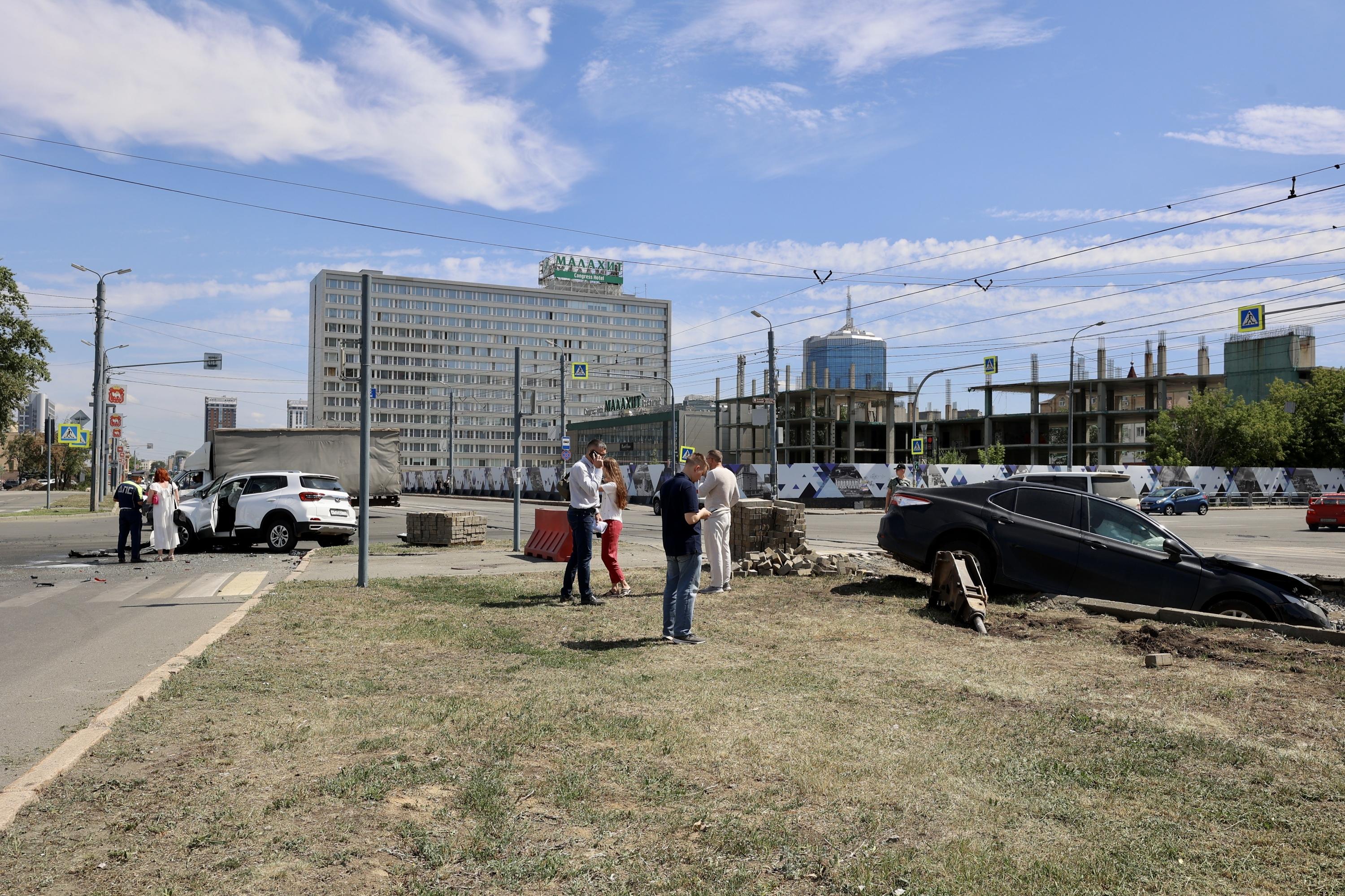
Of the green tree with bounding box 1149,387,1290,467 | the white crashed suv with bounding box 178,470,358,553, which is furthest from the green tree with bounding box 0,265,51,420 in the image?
the green tree with bounding box 1149,387,1290,467

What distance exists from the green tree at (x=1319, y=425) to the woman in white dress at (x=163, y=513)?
80573mm

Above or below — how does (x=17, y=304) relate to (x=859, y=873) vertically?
above

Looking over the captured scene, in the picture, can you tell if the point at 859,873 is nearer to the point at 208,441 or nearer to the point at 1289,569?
the point at 1289,569

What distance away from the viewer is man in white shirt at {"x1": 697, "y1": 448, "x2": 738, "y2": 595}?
12.2 meters

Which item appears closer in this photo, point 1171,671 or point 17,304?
point 1171,671

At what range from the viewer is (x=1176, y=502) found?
46.2 meters

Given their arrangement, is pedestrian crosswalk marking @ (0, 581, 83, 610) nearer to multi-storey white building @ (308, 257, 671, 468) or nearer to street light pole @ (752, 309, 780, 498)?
street light pole @ (752, 309, 780, 498)

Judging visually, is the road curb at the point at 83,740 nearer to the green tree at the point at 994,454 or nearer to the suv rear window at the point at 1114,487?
the suv rear window at the point at 1114,487

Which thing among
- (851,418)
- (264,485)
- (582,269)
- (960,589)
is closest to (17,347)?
(264,485)

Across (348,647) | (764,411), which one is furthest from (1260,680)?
(764,411)

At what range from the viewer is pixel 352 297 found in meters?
138

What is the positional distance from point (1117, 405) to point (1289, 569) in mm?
86725

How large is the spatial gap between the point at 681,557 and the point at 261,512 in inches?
565

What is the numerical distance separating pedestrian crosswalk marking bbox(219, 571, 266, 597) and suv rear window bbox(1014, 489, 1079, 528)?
988 cm
